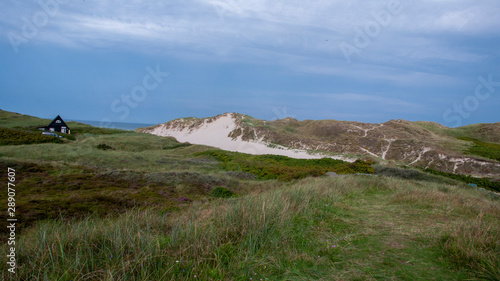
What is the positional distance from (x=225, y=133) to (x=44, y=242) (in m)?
41.4

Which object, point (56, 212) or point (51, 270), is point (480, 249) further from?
point (56, 212)

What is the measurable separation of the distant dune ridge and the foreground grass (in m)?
23.1

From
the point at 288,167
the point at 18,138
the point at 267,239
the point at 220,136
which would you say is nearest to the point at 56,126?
the point at 18,138

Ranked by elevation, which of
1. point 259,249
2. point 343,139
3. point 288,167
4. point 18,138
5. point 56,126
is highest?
point 343,139

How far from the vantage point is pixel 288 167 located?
68.5ft

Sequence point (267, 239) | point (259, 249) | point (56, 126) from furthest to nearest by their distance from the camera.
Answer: point (56, 126)
point (267, 239)
point (259, 249)

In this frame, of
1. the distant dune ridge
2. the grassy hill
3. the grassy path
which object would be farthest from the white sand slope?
the grassy path

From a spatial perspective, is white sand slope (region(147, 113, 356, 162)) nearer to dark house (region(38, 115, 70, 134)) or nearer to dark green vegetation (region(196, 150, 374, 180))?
dark green vegetation (region(196, 150, 374, 180))

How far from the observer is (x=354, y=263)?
13.3 ft

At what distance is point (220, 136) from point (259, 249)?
4063 centimetres

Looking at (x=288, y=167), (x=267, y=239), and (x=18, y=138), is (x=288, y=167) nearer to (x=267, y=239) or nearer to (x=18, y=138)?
(x=267, y=239)

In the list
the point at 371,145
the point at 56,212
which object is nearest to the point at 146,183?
the point at 56,212

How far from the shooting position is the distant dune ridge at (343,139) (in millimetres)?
27422

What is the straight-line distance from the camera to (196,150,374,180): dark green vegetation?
17.3 metres
